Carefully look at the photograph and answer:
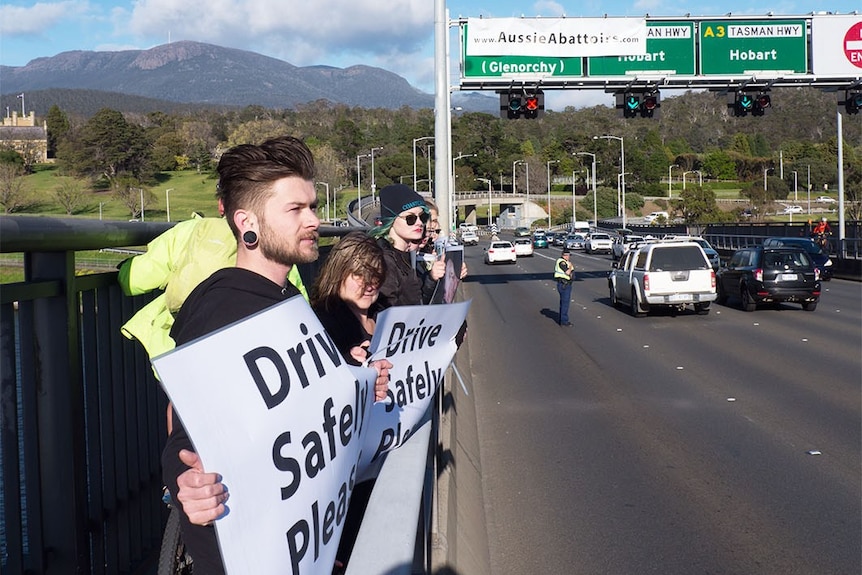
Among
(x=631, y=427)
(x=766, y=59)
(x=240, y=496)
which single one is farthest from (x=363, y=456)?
(x=766, y=59)

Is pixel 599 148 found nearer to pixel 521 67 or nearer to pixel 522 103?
pixel 522 103

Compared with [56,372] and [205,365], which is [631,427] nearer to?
[56,372]

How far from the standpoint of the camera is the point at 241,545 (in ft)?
6.54

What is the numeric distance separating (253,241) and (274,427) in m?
0.72

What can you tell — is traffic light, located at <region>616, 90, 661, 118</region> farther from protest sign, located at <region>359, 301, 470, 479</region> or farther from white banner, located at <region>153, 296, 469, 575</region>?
white banner, located at <region>153, 296, 469, 575</region>

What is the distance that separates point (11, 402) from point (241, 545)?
1.08 metres

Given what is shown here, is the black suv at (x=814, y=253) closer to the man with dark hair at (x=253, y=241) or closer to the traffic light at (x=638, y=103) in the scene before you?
the traffic light at (x=638, y=103)

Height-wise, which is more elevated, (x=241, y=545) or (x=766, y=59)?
(x=766, y=59)

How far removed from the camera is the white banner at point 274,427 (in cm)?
190

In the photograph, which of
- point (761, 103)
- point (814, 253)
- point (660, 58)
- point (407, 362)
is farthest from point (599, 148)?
point (407, 362)

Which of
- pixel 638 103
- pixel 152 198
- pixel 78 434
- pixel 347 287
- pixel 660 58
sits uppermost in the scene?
pixel 660 58

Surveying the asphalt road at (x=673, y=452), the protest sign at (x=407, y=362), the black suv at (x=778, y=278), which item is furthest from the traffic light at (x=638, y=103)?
the protest sign at (x=407, y=362)

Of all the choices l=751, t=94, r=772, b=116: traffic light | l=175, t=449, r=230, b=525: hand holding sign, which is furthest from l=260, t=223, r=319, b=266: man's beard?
l=751, t=94, r=772, b=116: traffic light

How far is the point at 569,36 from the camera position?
103 feet
